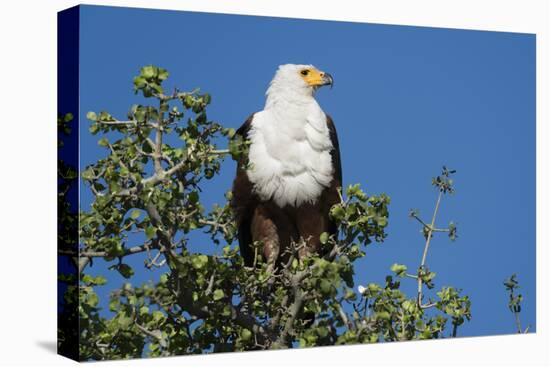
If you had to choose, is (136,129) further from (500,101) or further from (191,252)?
(500,101)

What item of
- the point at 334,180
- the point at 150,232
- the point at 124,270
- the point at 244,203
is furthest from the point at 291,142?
the point at 124,270

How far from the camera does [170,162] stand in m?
5.91

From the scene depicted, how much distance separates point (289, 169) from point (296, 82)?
1.74 feet

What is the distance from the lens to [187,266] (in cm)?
589

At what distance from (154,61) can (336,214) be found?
1.34 meters

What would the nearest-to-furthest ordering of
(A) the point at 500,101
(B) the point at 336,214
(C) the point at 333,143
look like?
(B) the point at 336,214, (C) the point at 333,143, (A) the point at 500,101

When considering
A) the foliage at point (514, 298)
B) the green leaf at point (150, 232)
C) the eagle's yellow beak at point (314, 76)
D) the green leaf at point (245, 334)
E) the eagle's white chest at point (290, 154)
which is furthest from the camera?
the foliage at point (514, 298)

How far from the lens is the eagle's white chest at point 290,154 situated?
6.62 meters

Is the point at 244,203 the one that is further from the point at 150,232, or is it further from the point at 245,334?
the point at 150,232

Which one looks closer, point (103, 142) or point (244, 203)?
point (103, 142)

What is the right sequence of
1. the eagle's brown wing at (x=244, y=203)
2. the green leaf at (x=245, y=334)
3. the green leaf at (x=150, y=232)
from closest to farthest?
the green leaf at (x=150, y=232)
the green leaf at (x=245, y=334)
the eagle's brown wing at (x=244, y=203)

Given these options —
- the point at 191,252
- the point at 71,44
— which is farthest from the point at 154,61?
the point at 191,252

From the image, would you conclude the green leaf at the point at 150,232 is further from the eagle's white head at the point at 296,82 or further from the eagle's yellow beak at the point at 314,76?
the eagle's yellow beak at the point at 314,76

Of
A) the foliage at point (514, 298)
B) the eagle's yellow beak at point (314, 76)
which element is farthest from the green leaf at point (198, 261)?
the foliage at point (514, 298)
